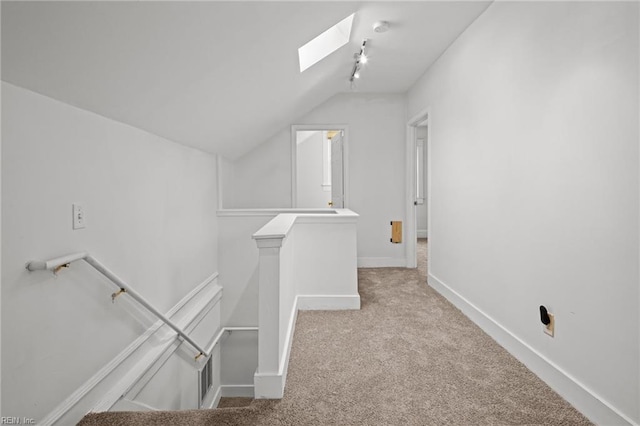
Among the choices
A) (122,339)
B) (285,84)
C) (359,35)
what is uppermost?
(359,35)

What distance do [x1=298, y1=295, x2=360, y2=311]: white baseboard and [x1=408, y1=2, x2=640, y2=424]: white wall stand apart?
3.18 ft

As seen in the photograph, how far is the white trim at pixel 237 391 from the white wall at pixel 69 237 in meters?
1.91

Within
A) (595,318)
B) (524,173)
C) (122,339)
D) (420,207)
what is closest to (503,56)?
(524,173)

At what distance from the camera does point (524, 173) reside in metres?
2.04

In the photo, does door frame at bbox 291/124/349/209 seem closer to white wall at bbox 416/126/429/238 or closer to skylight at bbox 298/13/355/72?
skylight at bbox 298/13/355/72

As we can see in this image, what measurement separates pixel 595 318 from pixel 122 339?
242 centimetres

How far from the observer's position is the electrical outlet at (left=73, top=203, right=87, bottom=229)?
1609 mm

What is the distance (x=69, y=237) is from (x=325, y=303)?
6.43 feet

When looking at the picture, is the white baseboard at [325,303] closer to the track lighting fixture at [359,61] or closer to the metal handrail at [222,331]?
the metal handrail at [222,331]

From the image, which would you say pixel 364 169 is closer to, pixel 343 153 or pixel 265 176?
pixel 343 153

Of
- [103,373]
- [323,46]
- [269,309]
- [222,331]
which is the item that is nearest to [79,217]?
[103,373]

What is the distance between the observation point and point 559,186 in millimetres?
1760

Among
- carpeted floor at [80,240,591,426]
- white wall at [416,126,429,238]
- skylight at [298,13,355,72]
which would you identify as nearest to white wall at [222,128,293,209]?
skylight at [298,13,355,72]

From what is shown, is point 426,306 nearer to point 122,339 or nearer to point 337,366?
point 337,366
